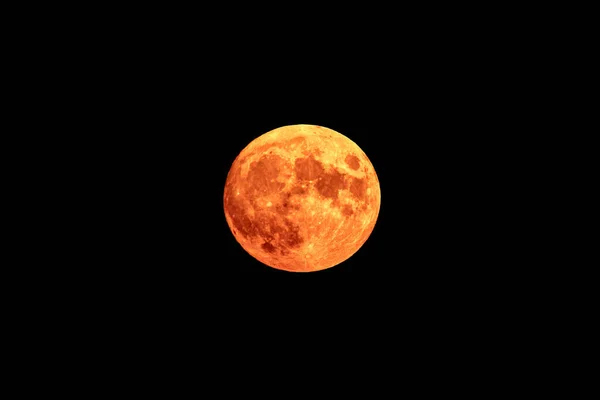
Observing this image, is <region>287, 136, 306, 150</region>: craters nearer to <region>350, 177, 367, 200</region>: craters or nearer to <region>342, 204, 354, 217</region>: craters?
<region>350, 177, 367, 200</region>: craters

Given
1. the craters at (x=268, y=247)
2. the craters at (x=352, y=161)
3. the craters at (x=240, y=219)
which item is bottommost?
the craters at (x=268, y=247)

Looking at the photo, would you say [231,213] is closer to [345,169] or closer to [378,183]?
[345,169]

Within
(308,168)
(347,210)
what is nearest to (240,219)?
(308,168)

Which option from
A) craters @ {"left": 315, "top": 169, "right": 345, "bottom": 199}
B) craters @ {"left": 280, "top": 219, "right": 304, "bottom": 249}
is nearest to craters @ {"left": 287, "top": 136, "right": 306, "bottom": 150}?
craters @ {"left": 315, "top": 169, "right": 345, "bottom": 199}

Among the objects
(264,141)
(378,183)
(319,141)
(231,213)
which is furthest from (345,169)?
(231,213)

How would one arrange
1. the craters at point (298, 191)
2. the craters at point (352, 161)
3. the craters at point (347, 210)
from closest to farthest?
the craters at point (298, 191)
the craters at point (347, 210)
the craters at point (352, 161)

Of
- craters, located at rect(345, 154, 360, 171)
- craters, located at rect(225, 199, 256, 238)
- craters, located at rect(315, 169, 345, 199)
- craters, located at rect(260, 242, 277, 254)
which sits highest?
craters, located at rect(345, 154, 360, 171)

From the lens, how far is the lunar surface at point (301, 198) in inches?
134

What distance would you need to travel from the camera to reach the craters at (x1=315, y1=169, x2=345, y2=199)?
135 inches

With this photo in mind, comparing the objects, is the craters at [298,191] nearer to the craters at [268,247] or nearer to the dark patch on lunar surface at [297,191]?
the dark patch on lunar surface at [297,191]

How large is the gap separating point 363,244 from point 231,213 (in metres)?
1.66

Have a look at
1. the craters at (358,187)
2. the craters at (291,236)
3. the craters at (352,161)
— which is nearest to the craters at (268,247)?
the craters at (291,236)

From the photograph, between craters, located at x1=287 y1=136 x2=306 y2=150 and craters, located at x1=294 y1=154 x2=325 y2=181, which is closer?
craters, located at x1=294 y1=154 x2=325 y2=181

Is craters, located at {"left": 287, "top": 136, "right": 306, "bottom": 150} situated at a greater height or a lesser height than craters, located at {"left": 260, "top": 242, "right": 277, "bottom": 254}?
greater
